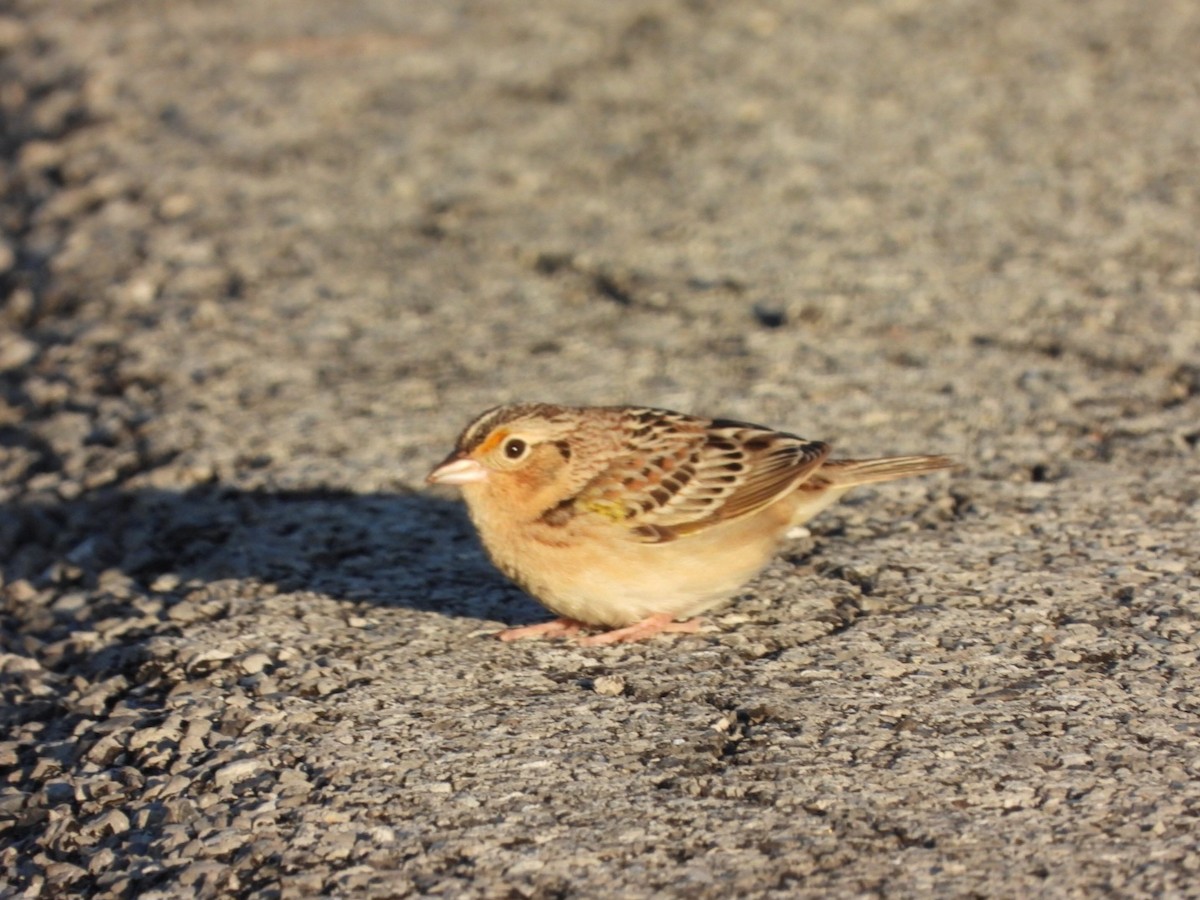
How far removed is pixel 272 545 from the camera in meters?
5.68

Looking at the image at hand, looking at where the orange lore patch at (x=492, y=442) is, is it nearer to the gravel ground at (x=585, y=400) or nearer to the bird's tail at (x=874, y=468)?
the gravel ground at (x=585, y=400)

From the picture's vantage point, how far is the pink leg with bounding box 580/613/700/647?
4863 mm

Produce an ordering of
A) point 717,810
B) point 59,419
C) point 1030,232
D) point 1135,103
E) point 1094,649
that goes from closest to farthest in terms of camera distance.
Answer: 1. point 717,810
2. point 1094,649
3. point 59,419
4. point 1030,232
5. point 1135,103

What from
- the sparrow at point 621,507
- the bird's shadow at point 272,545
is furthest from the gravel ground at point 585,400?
the sparrow at point 621,507

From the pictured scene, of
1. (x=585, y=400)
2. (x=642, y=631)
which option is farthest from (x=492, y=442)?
(x=585, y=400)

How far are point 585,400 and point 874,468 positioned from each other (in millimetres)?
1679

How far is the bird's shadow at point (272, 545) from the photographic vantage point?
211 inches

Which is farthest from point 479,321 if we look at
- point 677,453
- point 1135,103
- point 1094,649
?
point 1135,103

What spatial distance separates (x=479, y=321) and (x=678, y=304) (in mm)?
896

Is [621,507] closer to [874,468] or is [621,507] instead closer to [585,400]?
[874,468]

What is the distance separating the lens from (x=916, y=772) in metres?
3.97

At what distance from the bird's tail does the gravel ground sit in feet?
0.89

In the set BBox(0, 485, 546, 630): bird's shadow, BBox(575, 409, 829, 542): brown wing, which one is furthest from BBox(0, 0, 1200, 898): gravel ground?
BBox(575, 409, 829, 542): brown wing

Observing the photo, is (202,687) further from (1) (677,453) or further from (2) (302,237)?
(2) (302,237)
